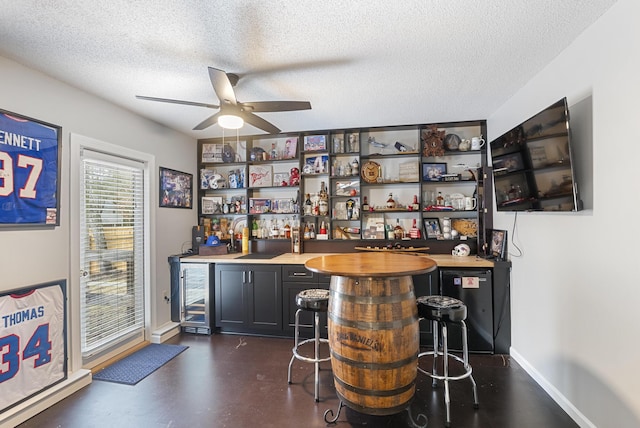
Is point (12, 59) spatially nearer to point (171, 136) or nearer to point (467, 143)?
point (171, 136)

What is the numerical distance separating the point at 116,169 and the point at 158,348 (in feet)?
6.06

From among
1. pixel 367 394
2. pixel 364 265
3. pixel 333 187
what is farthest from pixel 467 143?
pixel 367 394

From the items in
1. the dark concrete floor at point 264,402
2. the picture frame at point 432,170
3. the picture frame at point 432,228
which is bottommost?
the dark concrete floor at point 264,402

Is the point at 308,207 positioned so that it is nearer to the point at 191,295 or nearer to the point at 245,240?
the point at 245,240

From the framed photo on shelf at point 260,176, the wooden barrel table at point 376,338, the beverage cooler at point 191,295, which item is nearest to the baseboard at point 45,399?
the beverage cooler at point 191,295

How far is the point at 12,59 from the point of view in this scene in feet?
6.42

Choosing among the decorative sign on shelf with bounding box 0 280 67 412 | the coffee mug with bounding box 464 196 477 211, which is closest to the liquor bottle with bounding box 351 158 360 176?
the coffee mug with bounding box 464 196 477 211

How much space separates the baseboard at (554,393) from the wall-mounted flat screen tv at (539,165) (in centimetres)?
128

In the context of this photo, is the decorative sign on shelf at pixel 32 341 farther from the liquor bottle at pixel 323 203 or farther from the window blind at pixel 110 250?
the liquor bottle at pixel 323 203

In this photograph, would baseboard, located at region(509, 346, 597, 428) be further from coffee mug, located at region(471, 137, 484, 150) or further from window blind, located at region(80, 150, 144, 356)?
window blind, located at region(80, 150, 144, 356)

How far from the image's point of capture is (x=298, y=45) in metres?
1.86

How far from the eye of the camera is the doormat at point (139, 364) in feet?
Result: 7.89

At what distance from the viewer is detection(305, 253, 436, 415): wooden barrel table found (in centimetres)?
163

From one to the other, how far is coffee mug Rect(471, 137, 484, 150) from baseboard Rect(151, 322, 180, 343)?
4020 mm
